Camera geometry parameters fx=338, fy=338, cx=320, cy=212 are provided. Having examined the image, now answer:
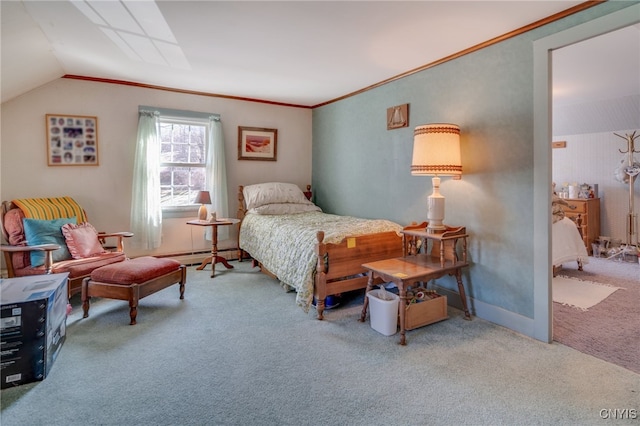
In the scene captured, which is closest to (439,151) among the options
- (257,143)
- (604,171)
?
(257,143)

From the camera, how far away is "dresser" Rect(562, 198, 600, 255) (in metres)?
5.05

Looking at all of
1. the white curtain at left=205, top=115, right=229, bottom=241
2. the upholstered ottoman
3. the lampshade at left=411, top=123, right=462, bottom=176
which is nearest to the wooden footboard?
the lampshade at left=411, top=123, right=462, bottom=176

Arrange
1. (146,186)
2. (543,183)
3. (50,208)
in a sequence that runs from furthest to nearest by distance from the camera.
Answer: (146,186), (50,208), (543,183)

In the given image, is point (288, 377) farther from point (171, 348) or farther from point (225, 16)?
point (225, 16)

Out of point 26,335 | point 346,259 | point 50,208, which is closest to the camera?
point 26,335

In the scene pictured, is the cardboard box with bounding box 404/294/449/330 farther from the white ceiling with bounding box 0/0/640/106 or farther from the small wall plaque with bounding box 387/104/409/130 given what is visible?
the white ceiling with bounding box 0/0/640/106

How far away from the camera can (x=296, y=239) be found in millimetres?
3123

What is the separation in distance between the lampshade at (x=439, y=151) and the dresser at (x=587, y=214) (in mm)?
3412

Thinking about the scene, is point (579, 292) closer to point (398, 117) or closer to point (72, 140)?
point (398, 117)

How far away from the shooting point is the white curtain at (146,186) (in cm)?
406

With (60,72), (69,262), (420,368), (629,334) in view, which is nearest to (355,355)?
(420,368)

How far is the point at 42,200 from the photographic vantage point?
339cm

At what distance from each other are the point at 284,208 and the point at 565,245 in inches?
134

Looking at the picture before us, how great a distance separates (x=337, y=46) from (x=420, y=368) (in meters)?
2.53
